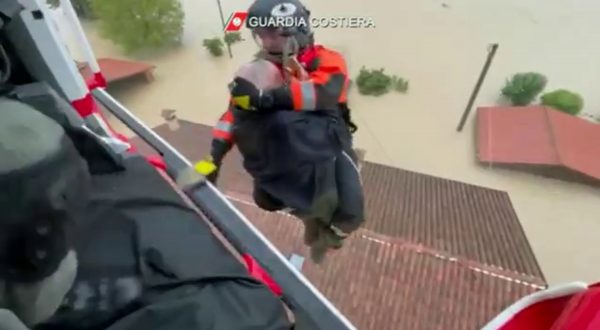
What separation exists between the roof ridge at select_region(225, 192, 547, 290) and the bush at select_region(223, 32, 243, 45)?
254 centimetres

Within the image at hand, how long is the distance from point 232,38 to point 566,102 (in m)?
2.81

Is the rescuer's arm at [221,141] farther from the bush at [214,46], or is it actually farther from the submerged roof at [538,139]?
the bush at [214,46]

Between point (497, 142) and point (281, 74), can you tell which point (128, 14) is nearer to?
point (497, 142)

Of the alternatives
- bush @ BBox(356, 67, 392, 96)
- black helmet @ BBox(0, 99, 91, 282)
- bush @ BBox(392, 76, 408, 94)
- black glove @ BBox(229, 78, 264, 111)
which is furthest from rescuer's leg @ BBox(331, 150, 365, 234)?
bush @ BBox(392, 76, 408, 94)

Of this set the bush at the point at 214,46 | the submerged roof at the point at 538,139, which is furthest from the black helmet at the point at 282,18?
the bush at the point at 214,46

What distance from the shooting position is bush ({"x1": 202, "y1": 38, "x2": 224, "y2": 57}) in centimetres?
482

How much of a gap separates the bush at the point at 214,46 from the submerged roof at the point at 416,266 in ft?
7.26

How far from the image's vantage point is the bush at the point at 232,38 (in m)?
4.66

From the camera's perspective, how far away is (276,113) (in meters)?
1.01

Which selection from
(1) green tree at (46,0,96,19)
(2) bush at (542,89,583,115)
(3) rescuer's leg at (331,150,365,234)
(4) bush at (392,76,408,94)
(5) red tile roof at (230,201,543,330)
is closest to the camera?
(3) rescuer's leg at (331,150,365,234)

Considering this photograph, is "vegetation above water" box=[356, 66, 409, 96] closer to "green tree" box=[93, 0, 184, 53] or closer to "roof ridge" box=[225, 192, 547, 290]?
"green tree" box=[93, 0, 184, 53]

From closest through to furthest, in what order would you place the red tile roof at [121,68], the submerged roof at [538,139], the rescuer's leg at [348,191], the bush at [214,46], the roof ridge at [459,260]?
the rescuer's leg at [348,191]
the roof ridge at [459,260]
the submerged roof at [538,139]
the red tile roof at [121,68]
the bush at [214,46]

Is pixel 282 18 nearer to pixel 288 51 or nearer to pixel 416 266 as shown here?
pixel 288 51

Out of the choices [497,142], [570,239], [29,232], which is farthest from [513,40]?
[29,232]
